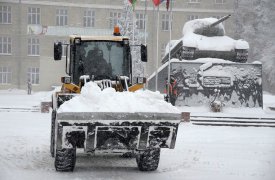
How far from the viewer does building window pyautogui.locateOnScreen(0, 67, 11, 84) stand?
54.3 m

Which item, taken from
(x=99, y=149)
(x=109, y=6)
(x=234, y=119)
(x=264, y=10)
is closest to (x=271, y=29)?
(x=264, y=10)

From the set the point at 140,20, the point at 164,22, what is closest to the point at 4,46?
the point at 140,20

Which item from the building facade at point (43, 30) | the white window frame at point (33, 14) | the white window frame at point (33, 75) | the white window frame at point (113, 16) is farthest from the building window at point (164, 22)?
the white window frame at point (33, 75)

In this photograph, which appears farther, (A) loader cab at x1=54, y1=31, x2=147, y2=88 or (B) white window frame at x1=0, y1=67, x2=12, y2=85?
(B) white window frame at x1=0, y1=67, x2=12, y2=85

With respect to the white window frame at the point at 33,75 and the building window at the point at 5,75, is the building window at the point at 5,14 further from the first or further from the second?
the white window frame at the point at 33,75

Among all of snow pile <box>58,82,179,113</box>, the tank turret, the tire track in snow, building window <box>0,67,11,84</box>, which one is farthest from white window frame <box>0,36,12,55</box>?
snow pile <box>58,82,179,113</box>

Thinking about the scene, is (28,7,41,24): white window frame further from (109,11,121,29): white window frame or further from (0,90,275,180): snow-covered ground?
(0,90,275,180): snow-covered ground

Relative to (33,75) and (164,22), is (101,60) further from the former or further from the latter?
(164,22)

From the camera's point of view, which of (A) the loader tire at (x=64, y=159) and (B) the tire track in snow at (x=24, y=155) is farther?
(B) the tire track in snow at (x=24, y=155)

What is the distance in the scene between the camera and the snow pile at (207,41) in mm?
26031

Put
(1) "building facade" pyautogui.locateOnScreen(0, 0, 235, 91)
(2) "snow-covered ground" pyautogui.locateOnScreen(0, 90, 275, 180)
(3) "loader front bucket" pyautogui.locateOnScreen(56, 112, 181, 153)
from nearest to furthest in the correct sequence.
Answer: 1. (3) "loader front bucket" pyautogui.locateOnScreen(56, 112, 181, 153)
2. (2) "snow-covered ground" pyautogui.locateOnScreen(0, 90, 275, 180)
3. (1) "building facade" pyautogui.locateOnScreen(0, 0, 235, 91)

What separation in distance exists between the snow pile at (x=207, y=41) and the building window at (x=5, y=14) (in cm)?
3178

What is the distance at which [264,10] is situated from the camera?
2057 inches

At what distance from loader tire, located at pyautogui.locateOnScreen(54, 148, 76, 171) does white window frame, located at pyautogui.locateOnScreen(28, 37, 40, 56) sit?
47429 millimetres
